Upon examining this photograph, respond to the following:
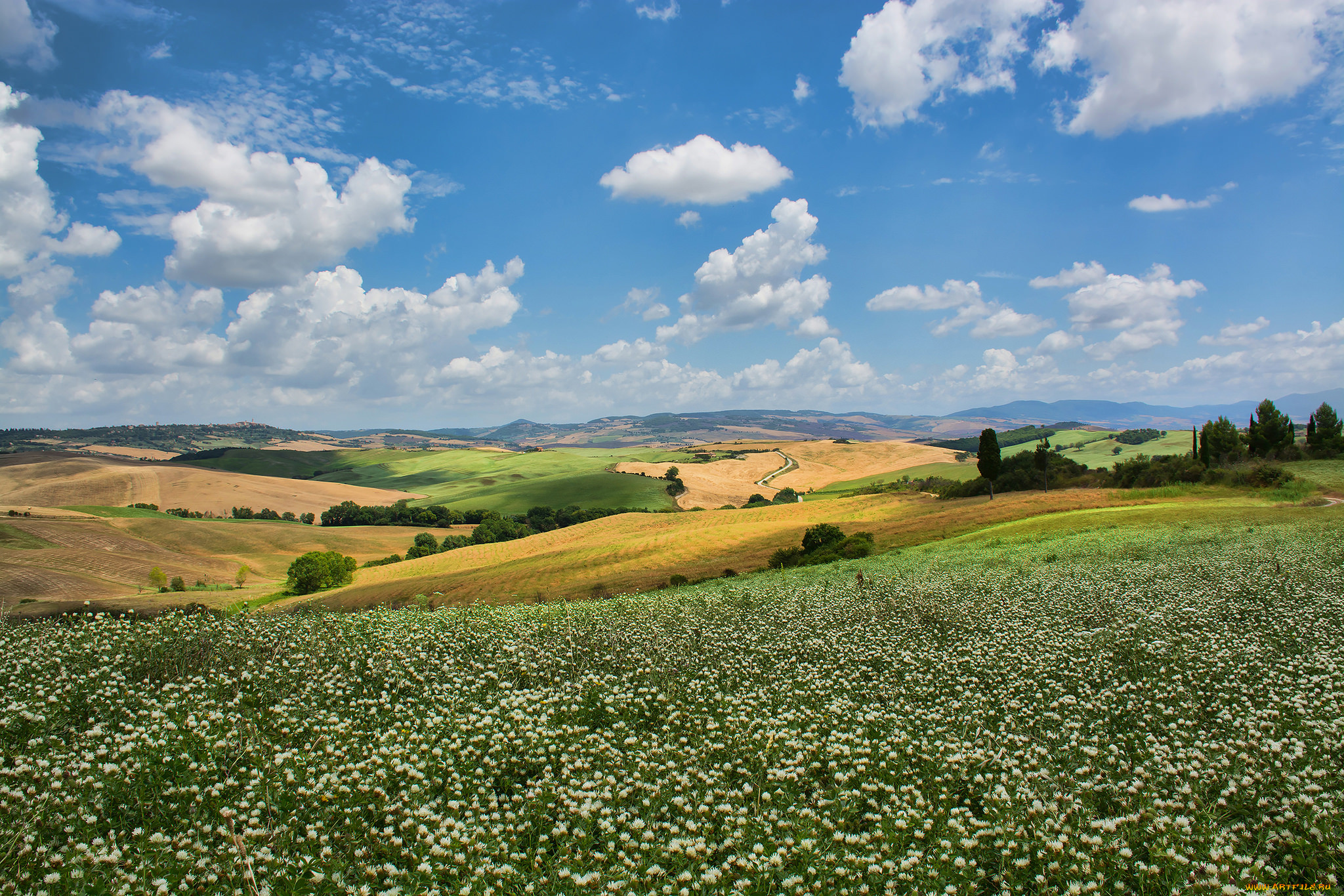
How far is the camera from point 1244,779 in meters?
5.68

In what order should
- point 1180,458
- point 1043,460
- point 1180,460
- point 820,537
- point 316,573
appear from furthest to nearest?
1. point 1043,460
2. point 1180,458
3. point 1180,460
4. point 316,573
5. point 820,537

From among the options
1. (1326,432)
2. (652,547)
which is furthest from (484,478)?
(1326,432)

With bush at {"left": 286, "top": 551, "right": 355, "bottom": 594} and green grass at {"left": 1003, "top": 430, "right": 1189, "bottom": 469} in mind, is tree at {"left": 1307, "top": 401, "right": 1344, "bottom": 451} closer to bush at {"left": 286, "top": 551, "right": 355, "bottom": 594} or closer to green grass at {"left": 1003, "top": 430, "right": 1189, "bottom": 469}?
green grass at {"left": 1003, "top": 430, "right": 1189, "bottom": 469}

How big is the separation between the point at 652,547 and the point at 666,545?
43.6 inches

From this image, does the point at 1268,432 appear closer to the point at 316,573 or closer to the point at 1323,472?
the point at 1323,472

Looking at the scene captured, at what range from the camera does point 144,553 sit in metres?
61.2

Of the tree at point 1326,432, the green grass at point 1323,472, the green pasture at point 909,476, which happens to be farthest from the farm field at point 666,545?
the green pasture at point 909,476

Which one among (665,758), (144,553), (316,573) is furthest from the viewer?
(144,553)

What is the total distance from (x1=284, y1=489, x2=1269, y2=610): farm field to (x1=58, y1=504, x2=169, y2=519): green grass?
4663cm

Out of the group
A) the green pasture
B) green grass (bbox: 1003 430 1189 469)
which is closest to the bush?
the green pasture

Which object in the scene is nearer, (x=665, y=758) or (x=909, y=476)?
(x=665, y=758)

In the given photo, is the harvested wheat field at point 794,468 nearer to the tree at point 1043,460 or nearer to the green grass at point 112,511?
the tree at point 1043,460

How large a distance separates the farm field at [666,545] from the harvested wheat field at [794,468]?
138ft

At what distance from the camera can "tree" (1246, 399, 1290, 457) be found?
62.9 metres
